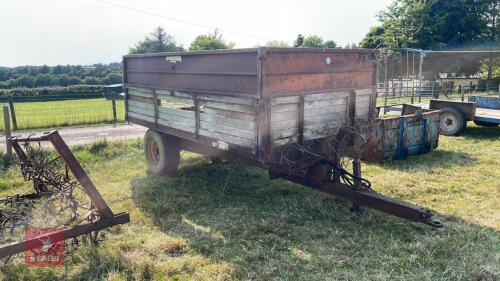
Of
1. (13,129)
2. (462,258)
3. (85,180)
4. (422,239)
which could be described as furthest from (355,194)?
(13,129)

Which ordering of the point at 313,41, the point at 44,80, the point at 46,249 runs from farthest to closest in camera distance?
1. the point at 313,41
2. the point at 44,80
3. the point at 46,249

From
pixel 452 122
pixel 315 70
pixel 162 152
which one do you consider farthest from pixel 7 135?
pixel 452 122

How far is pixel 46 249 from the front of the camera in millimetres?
3695

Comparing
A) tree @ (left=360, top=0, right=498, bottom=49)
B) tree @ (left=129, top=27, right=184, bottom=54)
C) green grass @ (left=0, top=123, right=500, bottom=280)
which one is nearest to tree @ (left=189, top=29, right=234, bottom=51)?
tree @ (left=129, top=27, right=184, bottom=54)

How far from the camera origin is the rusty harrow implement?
3729mm

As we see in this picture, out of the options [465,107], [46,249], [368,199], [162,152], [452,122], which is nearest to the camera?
[46,249]

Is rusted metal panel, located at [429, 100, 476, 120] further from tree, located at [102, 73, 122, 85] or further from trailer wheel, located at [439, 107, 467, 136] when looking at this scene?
tree, located at [102, 73, 122, 85]

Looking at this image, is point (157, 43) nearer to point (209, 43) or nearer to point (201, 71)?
point (209, 43)

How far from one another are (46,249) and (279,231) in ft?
7.73

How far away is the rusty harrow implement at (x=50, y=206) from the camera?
3729 millimetres

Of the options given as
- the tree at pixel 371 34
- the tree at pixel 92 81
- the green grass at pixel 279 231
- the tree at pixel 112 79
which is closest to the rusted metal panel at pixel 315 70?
the green grass at pixel 279 231

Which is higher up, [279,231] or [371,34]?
[371,34]

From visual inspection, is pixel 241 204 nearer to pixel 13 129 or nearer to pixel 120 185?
pixel 120 185

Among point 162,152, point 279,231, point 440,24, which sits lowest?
point 279,231
